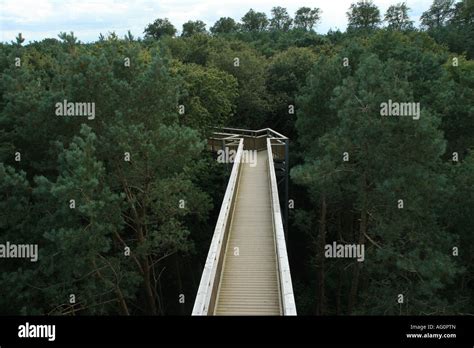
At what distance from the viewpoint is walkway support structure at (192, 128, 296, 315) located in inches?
331

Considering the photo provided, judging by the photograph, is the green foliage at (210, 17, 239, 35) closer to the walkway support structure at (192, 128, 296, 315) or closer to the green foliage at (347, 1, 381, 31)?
the green foliage at (347, 1, 381, 31)

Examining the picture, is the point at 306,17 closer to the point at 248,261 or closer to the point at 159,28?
the point at 159,28

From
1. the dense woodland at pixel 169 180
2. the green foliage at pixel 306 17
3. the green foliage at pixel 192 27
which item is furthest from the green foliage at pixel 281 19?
the dense woodland at pixel 169 180

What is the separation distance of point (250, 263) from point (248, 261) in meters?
0.11

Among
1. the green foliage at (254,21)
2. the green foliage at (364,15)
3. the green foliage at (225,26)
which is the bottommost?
the green foliage at (364,15)

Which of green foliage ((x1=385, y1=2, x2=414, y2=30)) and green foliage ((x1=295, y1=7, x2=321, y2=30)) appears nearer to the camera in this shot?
green foliage ((x1=385, y1=2, x2=414, y2=30))

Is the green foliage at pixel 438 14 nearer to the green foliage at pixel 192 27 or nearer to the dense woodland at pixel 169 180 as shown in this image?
the green foliage at pixel 192 27

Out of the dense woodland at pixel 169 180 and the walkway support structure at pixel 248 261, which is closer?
the walkway support structure at pixel 248 261

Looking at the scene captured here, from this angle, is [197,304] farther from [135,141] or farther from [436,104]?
[436,104]

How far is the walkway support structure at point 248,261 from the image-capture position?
8.40 m

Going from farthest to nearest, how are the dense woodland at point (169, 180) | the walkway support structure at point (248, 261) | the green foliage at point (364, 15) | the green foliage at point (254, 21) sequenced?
the green foliage at point (254, 21), the green foliage at point (364, 15), the dense woodland at point (169, 180), the walkway support structure at point (248, 261)

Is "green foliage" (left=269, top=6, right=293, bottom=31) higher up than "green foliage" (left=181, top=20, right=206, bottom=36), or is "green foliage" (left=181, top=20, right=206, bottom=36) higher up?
"green foliage" (left=269, top=6, right=293, bottom=31)

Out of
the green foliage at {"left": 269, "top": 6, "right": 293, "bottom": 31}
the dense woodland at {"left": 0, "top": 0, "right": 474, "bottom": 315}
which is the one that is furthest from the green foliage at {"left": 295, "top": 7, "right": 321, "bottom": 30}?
the dense woodland at {"left": 0, "top": 0, "right": 474, "bottom": 315}

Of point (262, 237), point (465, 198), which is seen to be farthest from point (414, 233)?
point (262, 237)
